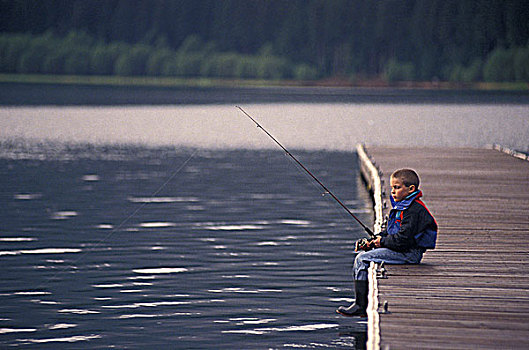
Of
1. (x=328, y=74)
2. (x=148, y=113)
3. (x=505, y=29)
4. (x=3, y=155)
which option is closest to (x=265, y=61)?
(x=328, y=74)

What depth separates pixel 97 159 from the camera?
111ft

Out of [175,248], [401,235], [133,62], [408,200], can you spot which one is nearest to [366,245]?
[401,235]

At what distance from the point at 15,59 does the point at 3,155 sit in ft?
460

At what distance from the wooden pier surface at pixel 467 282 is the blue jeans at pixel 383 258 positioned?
3.8 inches

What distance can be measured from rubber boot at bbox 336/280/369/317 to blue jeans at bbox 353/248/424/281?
0.06 metres

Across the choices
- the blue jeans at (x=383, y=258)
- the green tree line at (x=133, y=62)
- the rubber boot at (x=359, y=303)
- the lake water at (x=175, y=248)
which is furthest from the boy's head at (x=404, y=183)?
the green tree line at (x=133, y=62)

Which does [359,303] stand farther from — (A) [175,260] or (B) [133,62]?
(B) [133,62]

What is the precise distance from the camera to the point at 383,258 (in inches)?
404

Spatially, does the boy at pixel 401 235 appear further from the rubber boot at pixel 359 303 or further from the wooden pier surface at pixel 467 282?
the wooden pier surface at pixel 467 282

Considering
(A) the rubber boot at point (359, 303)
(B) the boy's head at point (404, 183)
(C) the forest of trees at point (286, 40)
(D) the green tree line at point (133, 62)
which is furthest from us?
(C) the forest of trees at point (286, 40)

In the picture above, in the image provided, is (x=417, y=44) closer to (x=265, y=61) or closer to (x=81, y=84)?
(x=265, y=61)

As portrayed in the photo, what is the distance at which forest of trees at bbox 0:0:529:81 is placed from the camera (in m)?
166

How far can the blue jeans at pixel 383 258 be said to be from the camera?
10250 millimetres

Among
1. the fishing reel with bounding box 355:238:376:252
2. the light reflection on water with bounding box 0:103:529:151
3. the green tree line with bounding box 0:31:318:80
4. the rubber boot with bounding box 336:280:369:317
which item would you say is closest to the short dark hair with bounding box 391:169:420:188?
the fishing reel with bounding box 355:238:376:252
